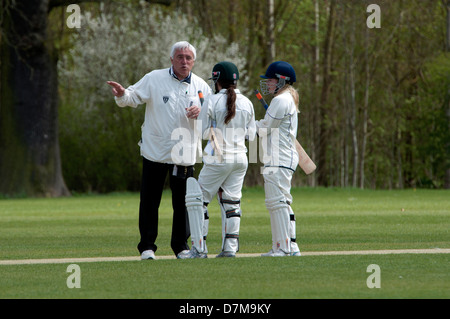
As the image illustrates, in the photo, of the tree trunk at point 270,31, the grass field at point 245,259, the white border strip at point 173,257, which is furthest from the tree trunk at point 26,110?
the white border strip at point 173,257

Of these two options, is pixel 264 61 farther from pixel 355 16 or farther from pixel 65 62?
pixel 65 62

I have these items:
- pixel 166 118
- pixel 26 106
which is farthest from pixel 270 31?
pixel 166 118

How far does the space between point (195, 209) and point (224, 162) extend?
620 millimetres

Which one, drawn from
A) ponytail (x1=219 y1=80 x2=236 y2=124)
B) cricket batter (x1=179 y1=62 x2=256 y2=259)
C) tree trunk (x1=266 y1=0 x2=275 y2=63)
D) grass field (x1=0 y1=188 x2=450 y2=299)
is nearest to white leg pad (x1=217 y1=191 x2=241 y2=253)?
cricket batter (x1=179 y1=62 x2=256 y2=259)

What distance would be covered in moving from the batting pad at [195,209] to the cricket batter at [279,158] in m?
0.86

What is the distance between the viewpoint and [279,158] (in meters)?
10.9

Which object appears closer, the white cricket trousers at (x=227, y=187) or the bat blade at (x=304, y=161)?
the white cricket trousers at (x=227, y=187)

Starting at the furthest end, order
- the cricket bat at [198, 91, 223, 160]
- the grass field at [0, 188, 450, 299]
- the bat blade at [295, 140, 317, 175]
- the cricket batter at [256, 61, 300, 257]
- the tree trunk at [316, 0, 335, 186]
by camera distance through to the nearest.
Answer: the tree trunk at [316, 0, 335, 186] → the bat blade at [295, 140, 317, 175] → the cricket batter at [256, 61, 300, 257] → the cricket bat at [198, 91, 223, 160] → the grass field at [0, 188, 450, 299]

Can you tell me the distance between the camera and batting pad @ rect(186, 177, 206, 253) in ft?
34.2

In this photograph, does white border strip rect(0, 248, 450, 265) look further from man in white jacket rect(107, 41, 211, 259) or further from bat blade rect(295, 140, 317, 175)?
bat blade rect(295, 140, 317, 175)

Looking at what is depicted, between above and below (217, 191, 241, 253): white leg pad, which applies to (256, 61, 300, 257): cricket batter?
above

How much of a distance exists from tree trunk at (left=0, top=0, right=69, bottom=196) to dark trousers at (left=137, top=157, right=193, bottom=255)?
2006 cm

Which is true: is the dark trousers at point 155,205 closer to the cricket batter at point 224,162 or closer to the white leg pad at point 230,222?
the cricket batter at point 224,162

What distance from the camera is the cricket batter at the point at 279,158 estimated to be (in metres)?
10.8
